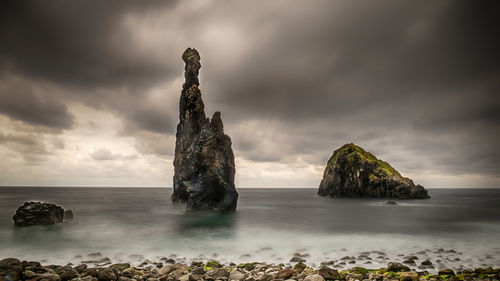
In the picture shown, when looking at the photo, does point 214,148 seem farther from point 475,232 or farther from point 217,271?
point 475,232

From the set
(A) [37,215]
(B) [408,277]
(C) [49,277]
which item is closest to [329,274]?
(B) [408,277]

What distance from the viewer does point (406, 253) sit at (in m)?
18.8

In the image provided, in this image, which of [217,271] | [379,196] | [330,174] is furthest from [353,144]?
[217,271]

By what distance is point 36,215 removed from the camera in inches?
1125

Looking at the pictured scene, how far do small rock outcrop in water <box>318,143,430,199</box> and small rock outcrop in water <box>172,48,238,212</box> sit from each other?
72671 millimetres

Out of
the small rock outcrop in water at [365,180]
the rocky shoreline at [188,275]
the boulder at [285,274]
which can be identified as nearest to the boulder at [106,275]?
the rocky shoreline at [188,275]

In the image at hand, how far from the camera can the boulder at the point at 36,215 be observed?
28297mm

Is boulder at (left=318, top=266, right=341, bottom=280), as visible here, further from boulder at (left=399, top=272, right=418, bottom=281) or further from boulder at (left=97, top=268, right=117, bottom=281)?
boulder at (left=97, top=268, right=117, bottom=281)

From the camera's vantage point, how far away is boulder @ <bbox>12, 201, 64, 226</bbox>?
1114 inches

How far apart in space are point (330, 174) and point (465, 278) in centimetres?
11084

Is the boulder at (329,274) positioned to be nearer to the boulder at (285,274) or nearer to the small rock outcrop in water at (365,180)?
the boulder at (285,274)

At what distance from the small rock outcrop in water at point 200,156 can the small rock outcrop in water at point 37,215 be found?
18.3 meters

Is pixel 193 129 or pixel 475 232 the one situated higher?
pixel 193 129

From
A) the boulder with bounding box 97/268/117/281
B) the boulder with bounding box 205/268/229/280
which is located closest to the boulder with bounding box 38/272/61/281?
the boulder with bounding box 97/268/117/281
